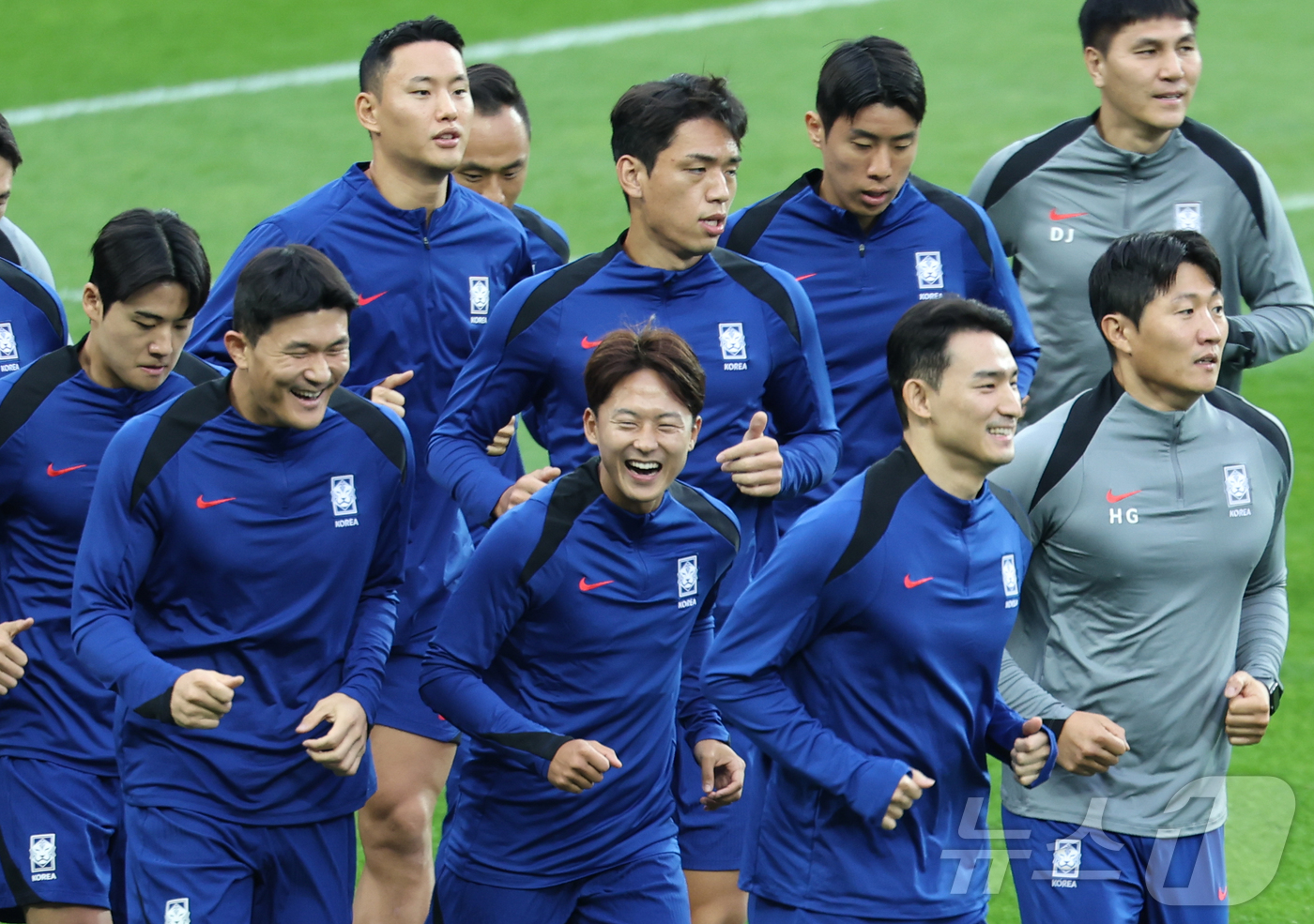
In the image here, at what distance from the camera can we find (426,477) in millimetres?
6516

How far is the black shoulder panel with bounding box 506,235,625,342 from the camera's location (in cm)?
590

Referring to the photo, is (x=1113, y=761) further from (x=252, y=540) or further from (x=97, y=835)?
(x=97, y=835)

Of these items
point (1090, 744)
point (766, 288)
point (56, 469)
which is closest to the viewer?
point (1090, 744)

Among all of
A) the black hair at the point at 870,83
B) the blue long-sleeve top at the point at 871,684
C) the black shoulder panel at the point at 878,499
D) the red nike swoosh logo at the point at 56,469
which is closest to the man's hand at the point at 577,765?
the blue long-sleeve top at the point at 871,684

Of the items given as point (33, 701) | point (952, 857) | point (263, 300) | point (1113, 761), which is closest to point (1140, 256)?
point (1113, 761)

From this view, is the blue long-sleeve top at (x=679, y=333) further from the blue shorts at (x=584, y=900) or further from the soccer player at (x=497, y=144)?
the soccer player at (x=497, y=144)

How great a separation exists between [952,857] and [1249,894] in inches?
70.9

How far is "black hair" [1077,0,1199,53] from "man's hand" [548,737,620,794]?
11.1 feet

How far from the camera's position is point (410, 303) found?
636 cm

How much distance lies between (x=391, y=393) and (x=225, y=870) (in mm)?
1404

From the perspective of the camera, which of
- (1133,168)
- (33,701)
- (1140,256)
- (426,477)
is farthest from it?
(1133,168)

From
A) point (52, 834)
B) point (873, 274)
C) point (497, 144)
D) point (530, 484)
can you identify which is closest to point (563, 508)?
point (530, 484)

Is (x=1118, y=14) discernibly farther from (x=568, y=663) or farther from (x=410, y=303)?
(x=568, y=663)

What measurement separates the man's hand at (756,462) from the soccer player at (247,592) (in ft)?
3.16
